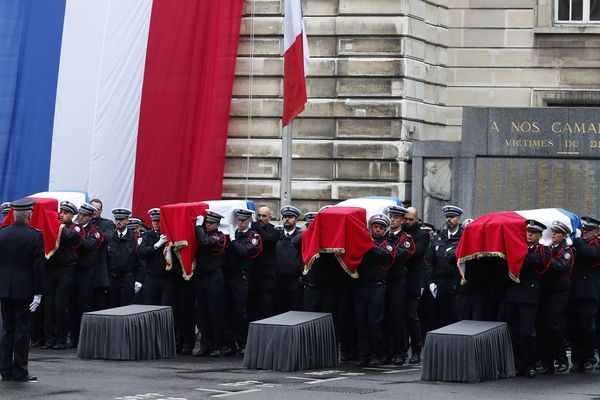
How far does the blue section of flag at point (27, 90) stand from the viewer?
80.2 ft

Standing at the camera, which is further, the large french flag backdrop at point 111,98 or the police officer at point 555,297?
the large french flag backdrop at point 111,98

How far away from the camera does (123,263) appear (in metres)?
20.2

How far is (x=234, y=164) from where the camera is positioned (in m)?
25.6

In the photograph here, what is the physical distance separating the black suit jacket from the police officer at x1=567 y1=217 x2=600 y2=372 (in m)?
5.93

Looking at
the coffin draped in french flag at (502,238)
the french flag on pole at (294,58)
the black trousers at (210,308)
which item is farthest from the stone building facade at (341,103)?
the coffin draped in french flag at (502,238)

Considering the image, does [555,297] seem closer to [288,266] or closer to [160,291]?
[288,266]

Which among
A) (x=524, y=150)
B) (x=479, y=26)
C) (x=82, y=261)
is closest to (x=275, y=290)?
(x=82, y=261)

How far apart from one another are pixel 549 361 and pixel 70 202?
641cm

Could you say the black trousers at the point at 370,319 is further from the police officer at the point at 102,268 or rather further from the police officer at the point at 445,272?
the police officer at the point at 102,268

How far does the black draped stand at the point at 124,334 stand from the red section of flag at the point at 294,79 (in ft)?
19.0

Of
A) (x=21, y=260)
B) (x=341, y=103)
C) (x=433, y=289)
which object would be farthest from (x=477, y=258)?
(x=341, y=103)

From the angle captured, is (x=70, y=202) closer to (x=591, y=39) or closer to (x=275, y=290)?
(x=275, y=290)

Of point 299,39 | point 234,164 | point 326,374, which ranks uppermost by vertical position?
point 299,39

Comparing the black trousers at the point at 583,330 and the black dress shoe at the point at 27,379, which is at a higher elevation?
the black trousers at the point at 583,330
